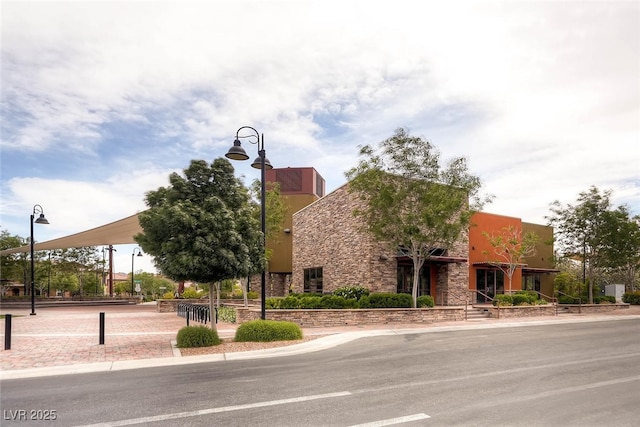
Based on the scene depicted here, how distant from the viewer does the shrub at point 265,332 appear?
43.4ft

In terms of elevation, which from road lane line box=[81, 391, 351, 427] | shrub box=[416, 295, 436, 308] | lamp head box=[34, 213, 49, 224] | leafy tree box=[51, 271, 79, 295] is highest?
lamp head box=[34, 213, 49, 224]

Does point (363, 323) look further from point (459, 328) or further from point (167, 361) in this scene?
point (167, 361)

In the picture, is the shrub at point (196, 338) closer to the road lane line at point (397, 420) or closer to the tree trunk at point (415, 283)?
the road lane line at point (397, 420)

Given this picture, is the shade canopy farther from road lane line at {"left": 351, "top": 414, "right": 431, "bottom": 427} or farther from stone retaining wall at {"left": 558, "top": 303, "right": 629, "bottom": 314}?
stone retaining wall at {"left": 558, "top": 303, "right": 629, "bottom": 314}

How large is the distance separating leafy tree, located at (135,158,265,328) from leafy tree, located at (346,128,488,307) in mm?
8899

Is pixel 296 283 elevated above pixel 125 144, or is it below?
below

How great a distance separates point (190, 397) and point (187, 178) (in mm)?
7057

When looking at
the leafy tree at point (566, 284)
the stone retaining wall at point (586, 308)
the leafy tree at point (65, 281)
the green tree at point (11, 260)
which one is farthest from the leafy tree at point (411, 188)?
the leafy tree at point (65, 281)

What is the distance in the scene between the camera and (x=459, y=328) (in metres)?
18.0

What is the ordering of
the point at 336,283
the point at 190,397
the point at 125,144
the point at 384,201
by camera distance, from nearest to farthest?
the point at 190,397
the point at 125,144
the point at 384,201
the point at 336,283

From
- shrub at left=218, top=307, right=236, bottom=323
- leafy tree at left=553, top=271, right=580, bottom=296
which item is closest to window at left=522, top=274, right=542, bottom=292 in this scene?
leafy tree at left=553, top=271, right=580, bottom=296

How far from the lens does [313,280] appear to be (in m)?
30.1

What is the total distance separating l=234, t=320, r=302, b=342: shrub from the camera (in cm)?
1323

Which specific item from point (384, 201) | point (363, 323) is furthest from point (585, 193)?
point (363, 323)
